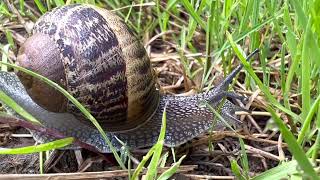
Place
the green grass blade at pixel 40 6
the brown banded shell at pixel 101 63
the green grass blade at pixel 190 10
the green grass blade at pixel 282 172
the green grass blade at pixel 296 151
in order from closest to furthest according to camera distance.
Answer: the green grass blade at pixel 296 151 → the green grass blade at pixel 282 172 → the brown banded shell at pixel 101 63 → the green grass blade at pixel 190 10 → the green grass blade at pixel 40 6

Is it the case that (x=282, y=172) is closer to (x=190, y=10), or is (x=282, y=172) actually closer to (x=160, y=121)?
(x=160, y=121)

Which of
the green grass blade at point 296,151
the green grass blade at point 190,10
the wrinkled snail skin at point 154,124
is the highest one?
the green grass blade at point 190,10

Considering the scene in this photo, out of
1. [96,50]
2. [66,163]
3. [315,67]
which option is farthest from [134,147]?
[315,67]

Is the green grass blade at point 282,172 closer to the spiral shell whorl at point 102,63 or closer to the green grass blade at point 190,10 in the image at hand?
the spiral shell whorl at point 102,63

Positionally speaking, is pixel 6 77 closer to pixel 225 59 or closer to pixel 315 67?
pixel 225 59

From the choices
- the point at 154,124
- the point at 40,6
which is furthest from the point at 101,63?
the point at 40,6

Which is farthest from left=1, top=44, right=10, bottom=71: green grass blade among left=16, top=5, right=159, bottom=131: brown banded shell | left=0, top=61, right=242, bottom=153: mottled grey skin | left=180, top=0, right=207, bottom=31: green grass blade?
left=180, top=0, right=207, bottom=31: green grass blade

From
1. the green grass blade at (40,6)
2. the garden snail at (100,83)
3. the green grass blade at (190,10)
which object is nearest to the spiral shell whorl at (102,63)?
the garden snail at (100,83)
